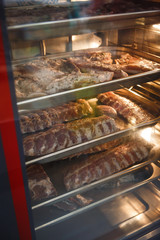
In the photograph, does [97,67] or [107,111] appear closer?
[97,67]

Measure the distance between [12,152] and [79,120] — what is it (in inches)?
31.4

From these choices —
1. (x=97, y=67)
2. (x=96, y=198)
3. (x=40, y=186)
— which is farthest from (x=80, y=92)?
(x=96, y=198)

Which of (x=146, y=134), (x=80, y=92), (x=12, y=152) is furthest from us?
(x=146, y=134)

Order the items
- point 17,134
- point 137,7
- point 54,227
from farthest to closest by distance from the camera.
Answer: point 54,227
point 137,7
point 17,134

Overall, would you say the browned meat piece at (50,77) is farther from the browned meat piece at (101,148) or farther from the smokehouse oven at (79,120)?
the browned meat piece at (101,148)

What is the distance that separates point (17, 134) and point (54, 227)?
1062mm

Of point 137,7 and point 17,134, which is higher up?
point 137,7

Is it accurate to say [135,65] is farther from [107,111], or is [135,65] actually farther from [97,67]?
[107,111]

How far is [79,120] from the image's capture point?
6.43 feet

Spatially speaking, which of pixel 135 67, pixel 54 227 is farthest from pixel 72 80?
pixel 54 227

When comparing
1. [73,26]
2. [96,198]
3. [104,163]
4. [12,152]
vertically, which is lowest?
[96,198]

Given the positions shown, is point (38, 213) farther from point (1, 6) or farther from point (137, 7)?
point (137, 7)

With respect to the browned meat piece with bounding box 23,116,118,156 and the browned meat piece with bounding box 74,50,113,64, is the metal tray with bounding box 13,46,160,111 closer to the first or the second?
the browned meat piece with bounding box 74,50,113,64

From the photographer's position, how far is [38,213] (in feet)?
6.01
